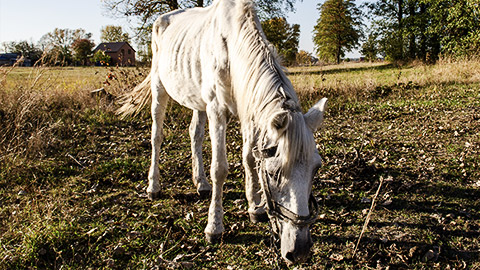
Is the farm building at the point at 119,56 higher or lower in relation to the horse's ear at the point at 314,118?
higher

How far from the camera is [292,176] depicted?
2.16 metres

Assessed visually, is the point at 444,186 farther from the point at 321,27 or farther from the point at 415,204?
the point at 321,27

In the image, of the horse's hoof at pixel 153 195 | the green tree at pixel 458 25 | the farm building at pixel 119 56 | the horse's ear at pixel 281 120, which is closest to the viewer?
the horse's ear at pixel 281 120

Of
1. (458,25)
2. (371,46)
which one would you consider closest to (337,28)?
(371,46)

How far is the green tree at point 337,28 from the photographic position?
147 ft

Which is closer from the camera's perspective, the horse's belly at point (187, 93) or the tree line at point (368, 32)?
the horse's belly at point (187, 93)

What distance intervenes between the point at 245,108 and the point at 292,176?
0.80 metres

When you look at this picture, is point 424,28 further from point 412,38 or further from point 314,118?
point 314,118

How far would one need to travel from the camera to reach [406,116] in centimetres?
740

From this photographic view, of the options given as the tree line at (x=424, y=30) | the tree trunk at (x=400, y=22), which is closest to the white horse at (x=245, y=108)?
the tree line at (x=424, y=30)

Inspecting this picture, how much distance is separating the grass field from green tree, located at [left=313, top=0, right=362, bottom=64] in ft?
133

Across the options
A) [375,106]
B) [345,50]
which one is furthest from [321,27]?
[375,106]

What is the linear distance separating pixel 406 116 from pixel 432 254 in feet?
17.1

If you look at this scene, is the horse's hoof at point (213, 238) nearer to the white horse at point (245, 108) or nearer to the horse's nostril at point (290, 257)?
the white horse at point (245, 108)
